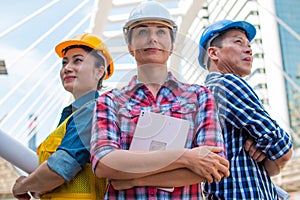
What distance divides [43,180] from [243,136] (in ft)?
1.72

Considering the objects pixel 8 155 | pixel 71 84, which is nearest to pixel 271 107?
pixel 71 84

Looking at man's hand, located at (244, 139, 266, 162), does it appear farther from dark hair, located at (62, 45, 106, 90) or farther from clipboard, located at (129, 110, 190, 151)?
dark hair, located at (62, 45, 106, 90)

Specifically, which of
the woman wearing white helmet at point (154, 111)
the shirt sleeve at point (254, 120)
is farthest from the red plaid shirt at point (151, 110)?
the shirt sleeve at point (254, 120)

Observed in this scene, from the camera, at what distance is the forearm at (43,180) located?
3.17ft

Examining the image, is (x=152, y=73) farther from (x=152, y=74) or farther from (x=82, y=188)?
(x=82, y=188)

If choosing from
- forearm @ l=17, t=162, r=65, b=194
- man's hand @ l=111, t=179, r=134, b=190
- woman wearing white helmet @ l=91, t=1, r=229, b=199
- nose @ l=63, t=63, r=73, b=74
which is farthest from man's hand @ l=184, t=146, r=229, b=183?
nose @ l=63, t=63, r=73, b=74

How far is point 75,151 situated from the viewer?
38.1 inches

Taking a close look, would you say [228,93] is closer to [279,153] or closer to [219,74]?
[219,74]

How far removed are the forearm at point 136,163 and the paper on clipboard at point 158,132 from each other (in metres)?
0.01

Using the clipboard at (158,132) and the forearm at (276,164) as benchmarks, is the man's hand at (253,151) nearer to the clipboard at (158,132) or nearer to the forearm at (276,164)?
the forearm at (276,164)

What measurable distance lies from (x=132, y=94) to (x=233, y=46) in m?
0.41

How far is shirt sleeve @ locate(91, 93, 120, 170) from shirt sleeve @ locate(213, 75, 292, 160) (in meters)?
0.26

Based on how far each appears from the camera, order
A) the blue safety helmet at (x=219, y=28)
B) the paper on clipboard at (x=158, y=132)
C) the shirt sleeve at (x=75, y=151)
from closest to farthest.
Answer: the paper on clipboard at (x=158, y=132)
the shirt sleeve at (x=75, y=151)
the blue safety helmet at (x=219, y=28)

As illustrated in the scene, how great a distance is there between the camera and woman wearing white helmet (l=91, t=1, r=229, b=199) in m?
0.83
